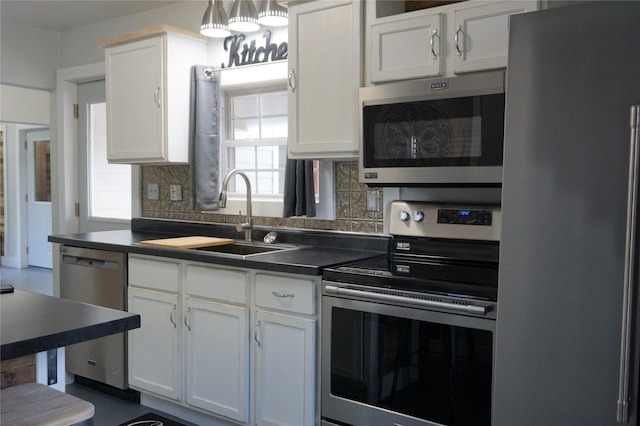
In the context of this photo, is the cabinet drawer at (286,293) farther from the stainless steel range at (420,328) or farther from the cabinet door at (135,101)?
the cabinet door at (135,101)

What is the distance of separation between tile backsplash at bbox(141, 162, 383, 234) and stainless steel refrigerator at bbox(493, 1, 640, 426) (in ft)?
3.88

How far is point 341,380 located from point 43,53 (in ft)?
12.3

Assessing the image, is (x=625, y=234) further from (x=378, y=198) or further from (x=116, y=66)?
(x=116, y=66)

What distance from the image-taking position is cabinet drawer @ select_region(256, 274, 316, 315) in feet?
8.02

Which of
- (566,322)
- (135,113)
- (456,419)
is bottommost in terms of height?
(456,419)

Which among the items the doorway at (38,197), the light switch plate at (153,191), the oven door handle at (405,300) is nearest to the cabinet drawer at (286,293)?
the oven door handle at (405,300)

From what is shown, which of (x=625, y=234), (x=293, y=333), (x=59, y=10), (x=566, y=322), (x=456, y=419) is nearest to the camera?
(x=625, y=234)

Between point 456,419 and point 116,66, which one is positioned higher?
point 116,66

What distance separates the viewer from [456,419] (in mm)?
2064

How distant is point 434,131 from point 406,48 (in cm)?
40

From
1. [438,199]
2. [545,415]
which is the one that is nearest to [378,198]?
[438,199]

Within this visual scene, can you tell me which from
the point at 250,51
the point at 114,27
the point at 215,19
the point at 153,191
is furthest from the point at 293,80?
the point at 114,27

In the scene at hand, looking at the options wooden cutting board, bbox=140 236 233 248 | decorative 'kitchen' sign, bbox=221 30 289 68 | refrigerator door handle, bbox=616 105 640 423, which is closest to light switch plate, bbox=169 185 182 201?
wooden cutting board, bbox=140 236 233 248

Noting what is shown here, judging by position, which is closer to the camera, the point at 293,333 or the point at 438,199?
the point at 293,333
